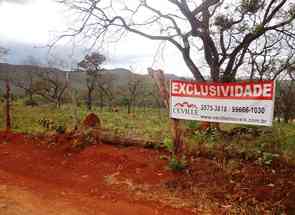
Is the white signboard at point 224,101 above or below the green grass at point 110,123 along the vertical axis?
above

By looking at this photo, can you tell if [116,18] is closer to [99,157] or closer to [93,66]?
[99,157]

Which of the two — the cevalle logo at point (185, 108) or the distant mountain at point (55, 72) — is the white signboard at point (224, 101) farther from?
the distant mountain at point (55, 72)

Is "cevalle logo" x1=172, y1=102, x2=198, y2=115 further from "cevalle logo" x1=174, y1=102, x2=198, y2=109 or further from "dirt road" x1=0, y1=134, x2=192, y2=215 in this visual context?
"dirt road" x1=0, y1=134, x2=192, y2=215

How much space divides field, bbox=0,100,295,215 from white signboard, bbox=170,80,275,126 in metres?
0.96

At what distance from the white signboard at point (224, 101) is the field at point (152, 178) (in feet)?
3.16

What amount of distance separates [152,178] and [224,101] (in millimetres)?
2054

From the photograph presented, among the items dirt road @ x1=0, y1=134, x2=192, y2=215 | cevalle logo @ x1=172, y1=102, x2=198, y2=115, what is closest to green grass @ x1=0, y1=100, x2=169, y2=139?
dirt road @ x1=0, y1=134, x2=192, y2=215

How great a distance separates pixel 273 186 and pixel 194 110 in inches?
82.2

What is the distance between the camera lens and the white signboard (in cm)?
583

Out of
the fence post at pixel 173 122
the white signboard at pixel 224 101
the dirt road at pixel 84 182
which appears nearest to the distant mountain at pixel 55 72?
the fence post at pixel 173 122

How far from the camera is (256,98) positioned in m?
5.91

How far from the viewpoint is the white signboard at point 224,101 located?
5.83m

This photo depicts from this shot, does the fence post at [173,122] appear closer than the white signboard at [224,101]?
No

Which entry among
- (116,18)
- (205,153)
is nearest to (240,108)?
(205,153)
